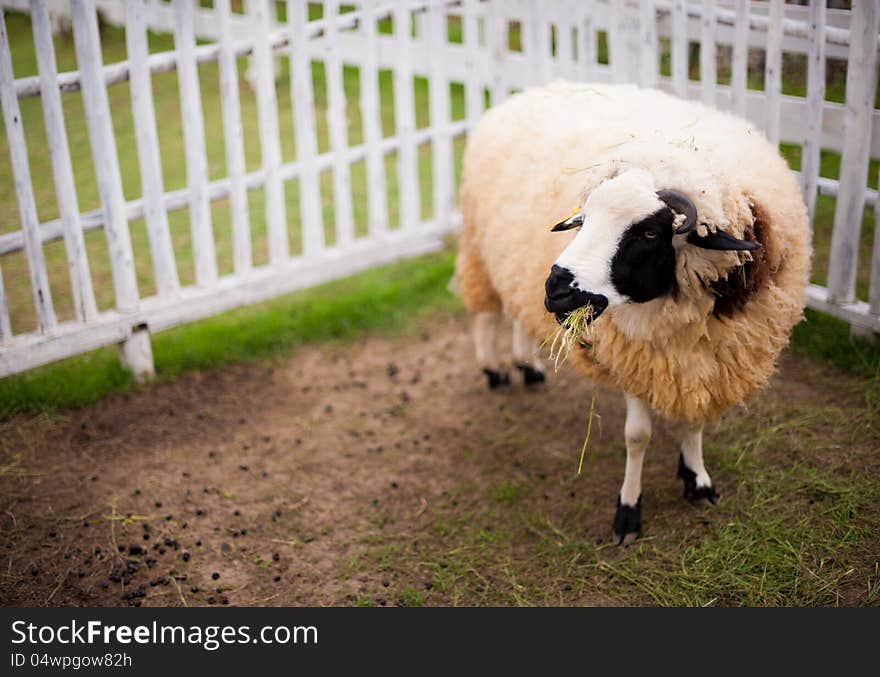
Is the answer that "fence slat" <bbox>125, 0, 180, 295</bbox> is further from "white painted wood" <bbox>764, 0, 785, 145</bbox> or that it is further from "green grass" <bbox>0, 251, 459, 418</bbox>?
"white painted wood" <bbox>764, 0, 785, 145</bbox>

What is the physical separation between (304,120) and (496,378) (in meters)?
1.82

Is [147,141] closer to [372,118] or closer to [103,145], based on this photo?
[103,145]

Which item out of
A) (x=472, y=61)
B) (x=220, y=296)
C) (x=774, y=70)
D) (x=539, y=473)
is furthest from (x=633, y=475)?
(x=472, y=61)

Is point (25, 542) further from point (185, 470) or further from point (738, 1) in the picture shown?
point (738, 1)

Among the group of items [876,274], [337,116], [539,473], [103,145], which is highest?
[103,145]

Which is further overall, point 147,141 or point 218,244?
point 218,244

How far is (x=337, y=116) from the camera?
17.5ft

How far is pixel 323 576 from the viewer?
3.62 metres

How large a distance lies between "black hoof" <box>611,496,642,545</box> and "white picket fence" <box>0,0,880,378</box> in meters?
1.69

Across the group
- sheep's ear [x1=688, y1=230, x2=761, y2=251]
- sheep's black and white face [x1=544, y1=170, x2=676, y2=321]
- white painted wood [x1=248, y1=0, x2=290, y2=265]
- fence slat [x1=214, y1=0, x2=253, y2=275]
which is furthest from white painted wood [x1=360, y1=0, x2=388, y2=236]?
sheep's ear [x1=688, y1=230, x2=761, y2=251]

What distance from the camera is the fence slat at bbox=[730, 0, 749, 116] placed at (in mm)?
4473

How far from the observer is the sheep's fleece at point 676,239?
10.0 feet

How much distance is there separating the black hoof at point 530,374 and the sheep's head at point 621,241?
2.00 m

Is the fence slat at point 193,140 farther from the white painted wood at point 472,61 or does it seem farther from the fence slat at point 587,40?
the fence slat at point 587,40
